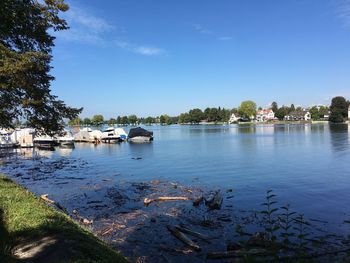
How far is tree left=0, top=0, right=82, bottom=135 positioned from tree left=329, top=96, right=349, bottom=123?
173 m

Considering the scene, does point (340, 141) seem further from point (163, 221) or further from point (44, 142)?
point (44, 142)

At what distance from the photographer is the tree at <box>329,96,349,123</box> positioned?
16475 centimetres

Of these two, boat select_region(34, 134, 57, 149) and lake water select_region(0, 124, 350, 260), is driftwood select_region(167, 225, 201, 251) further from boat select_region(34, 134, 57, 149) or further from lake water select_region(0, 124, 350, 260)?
boat select_region(34, 134, 57, 149)

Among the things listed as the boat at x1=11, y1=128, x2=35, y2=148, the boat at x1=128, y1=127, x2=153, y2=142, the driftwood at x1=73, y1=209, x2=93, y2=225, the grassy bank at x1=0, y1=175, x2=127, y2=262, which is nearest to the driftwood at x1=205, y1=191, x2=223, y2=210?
the driftwood at x1=73, y1=209, x2=93, y2=225

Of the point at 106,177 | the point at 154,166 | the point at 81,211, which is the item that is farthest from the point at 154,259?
the point at 154,166

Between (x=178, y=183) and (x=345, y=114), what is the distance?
171m

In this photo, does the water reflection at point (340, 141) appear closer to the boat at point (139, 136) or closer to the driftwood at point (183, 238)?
the driftwood at point (183, 238)

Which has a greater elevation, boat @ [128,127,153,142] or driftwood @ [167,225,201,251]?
boat @ [128,127,153,142]

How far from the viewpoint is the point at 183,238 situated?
12.7 metres

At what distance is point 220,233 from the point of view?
13.6 metres

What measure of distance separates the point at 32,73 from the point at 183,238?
1021 cm

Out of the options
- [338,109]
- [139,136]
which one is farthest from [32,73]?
[338,109]

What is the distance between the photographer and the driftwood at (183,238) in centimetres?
1180

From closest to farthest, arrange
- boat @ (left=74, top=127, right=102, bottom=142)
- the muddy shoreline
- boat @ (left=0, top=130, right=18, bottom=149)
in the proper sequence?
1. the muddy shoreline
2. boat @ (left=0, top=130, right=18, bottom=149)
3. boat @ (left=74, top=127, right=102, bottom=142)
